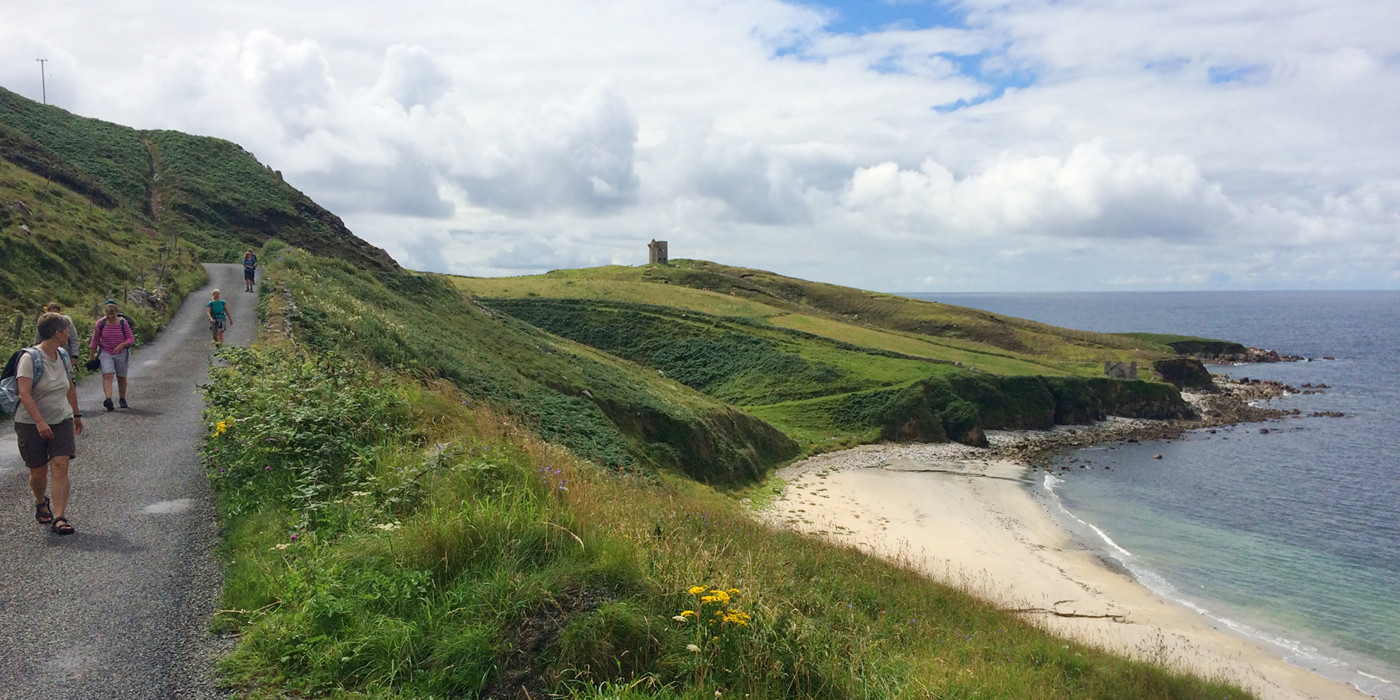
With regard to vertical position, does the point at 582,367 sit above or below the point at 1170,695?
above

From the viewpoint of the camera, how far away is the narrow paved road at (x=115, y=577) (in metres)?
Result: 5.59

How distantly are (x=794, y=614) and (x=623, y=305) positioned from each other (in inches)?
2917

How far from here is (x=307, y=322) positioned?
22422 millimetres

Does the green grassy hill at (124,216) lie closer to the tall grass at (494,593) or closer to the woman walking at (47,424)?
the woman walking at (47,424)

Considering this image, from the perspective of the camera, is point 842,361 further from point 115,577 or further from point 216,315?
point 115,577

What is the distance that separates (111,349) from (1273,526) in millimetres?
43273

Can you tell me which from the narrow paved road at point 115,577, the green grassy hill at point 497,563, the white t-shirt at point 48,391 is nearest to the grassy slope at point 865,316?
the green grassy hill at point 497,563

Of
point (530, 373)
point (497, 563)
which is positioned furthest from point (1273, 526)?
point (497, 563)

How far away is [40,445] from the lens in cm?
877

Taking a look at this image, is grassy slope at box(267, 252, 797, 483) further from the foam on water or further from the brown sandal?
the foam on water

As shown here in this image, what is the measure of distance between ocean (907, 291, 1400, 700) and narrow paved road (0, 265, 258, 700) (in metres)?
25.9

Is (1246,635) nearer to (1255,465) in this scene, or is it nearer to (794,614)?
(794,614)

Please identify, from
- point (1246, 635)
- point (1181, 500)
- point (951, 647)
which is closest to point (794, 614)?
point (951, 647)

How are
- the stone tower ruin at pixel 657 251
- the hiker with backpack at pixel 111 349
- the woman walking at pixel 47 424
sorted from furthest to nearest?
the stone tower ruin at pixel 657 251 → the hiker with backpack at pixel 111 349 → the woman walking at pixel 47 424
